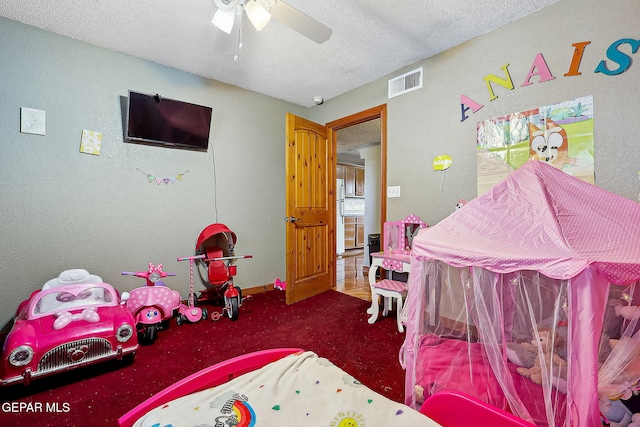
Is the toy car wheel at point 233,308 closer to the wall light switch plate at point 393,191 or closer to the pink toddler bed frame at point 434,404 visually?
the pink toddler bed frame at point 434,404

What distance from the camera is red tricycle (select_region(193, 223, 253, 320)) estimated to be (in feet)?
9.43

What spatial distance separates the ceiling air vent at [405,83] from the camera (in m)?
2.97

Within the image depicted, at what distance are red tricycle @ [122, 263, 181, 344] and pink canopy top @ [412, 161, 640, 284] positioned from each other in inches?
86.6

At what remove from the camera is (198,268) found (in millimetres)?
3359

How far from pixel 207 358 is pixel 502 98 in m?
3.14

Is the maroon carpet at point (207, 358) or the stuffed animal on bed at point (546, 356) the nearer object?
the stuffed animal on bed at point (546, 356)

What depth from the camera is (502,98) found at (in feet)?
7.88

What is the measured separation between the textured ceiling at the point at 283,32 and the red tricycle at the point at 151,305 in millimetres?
2102

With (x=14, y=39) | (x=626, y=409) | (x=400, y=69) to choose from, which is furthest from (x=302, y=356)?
(x=14, y=39)

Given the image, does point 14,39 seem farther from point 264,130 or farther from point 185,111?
point 264,130

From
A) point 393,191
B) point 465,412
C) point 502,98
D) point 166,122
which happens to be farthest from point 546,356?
point 166,122

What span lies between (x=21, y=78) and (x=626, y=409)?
14.0ft

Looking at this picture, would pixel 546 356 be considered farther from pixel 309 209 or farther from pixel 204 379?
pixel 309 209

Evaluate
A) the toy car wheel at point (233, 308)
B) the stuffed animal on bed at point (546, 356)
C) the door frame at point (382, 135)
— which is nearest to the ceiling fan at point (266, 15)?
the door frame at point (382, 135)
